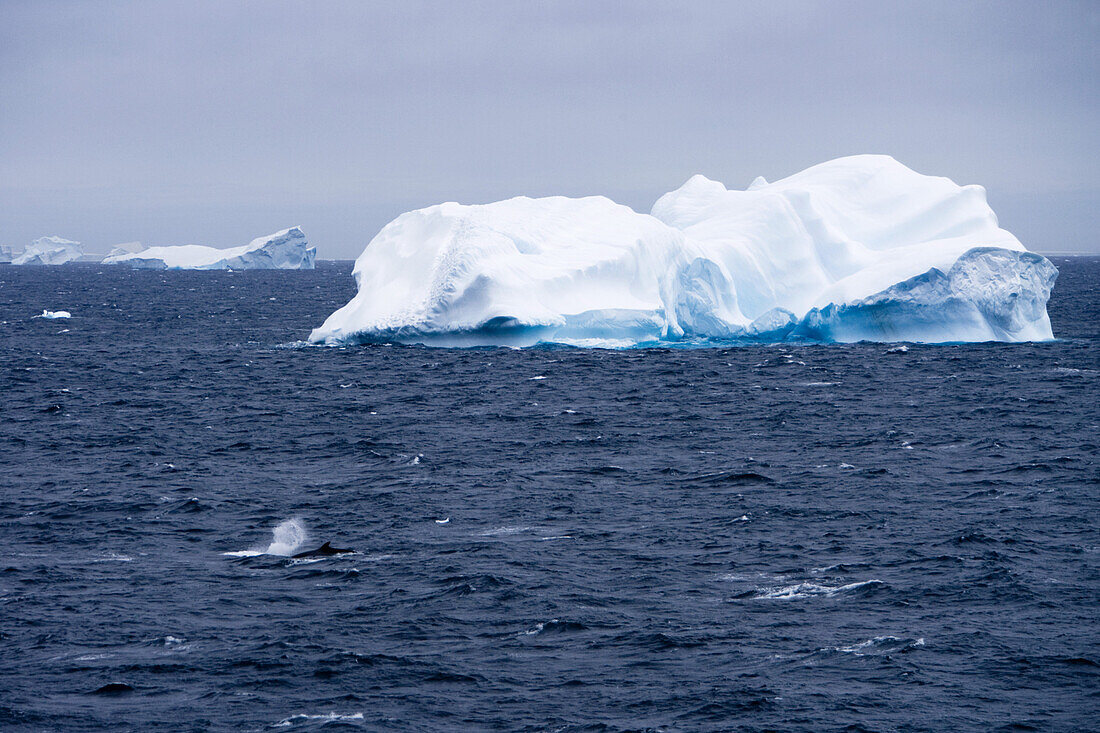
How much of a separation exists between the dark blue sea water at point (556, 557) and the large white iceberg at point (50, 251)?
494ft

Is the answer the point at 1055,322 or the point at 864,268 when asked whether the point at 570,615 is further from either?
the point at 1055,322

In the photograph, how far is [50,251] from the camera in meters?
174

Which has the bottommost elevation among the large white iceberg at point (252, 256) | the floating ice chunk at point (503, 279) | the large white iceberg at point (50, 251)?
the floating ice chunk at point (503, 279)

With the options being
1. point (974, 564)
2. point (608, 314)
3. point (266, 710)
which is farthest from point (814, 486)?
point (608, 314)

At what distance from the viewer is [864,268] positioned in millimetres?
45781

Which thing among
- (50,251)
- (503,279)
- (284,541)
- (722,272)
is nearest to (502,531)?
(284,541)

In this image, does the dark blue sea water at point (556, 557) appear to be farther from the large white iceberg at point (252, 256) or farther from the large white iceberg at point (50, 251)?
the large white iceberg at point (50, 251)

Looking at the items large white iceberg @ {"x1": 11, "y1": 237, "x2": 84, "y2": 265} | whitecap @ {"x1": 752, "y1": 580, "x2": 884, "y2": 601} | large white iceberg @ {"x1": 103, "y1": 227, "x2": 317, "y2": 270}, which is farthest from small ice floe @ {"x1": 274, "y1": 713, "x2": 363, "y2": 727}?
large white iceberg @ {"x1": 11, "y1": 237, "x2": 84, "y2": 265}

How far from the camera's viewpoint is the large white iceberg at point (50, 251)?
173750mm

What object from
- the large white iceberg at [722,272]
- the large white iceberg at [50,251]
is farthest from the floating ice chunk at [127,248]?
the large white iceberg at [722,272]

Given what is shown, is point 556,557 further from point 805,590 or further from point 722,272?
point 722,272

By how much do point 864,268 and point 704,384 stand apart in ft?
41.2

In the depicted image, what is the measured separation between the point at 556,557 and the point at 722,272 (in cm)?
2880

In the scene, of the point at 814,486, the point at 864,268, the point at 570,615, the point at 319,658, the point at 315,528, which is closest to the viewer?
the point at 319,658
